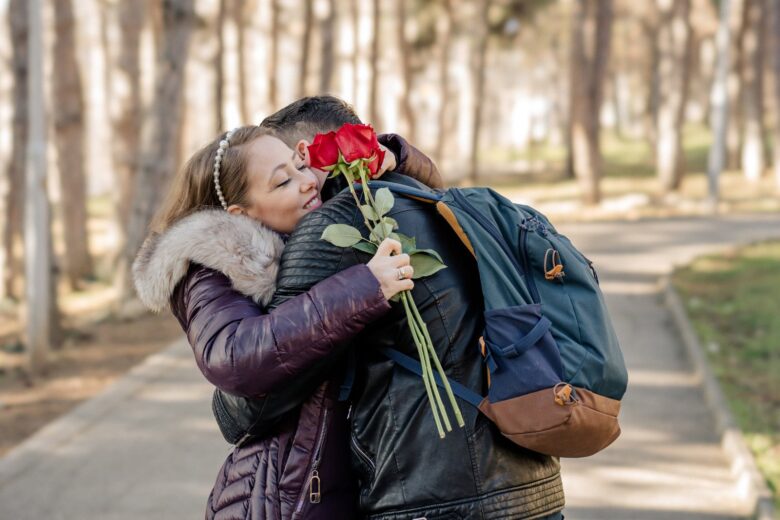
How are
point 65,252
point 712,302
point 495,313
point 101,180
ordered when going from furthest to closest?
point 101,180 → point 65,252 → point 712,302 → point 495,313

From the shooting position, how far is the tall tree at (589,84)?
22.6m

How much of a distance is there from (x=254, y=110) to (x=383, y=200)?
2437cm

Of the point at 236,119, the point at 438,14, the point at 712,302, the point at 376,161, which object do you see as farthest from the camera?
the point at 438,14

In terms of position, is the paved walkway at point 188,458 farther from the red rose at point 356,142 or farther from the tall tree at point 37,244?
the red rose at point 356,142

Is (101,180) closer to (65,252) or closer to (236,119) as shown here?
(236,119)

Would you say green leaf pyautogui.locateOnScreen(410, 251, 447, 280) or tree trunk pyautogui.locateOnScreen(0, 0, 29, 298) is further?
tree trunk pyautogui.locateOnScreen(0, 0, 29, 298)

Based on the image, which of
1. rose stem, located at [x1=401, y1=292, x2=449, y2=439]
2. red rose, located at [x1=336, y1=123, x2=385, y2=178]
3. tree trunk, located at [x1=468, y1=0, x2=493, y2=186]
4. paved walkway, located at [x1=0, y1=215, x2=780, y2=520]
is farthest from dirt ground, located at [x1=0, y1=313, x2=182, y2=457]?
tree trunk, located at [x1=468, y1=0, x2=493, y2=186]

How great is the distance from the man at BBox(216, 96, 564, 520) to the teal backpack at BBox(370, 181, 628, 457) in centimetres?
4

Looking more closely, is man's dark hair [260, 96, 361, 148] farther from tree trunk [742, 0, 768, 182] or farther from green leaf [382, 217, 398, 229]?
tree trunk [742, 0, 768, 182]

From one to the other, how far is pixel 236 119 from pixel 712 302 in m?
12.8

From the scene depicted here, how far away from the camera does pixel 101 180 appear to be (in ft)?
178

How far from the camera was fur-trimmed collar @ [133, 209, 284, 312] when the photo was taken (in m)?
2.53

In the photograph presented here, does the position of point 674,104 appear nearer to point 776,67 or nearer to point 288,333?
point 776,67

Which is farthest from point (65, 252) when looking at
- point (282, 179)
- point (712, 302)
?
point (282, 179)
